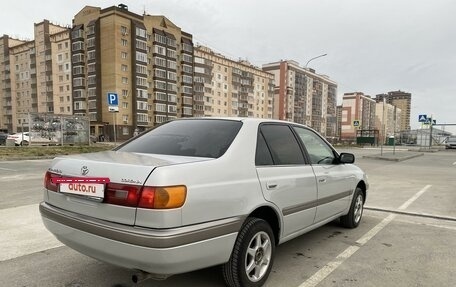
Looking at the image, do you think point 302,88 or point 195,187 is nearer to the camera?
point 195,187

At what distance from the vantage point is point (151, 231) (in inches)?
96.3

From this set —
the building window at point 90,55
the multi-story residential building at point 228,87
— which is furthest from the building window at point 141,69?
the multi-story residential building at point 228,87

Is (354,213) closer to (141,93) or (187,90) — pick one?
(141,93)

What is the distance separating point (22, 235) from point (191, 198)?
11.0ft

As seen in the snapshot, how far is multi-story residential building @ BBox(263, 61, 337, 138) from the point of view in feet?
342

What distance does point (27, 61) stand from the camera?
8031cm

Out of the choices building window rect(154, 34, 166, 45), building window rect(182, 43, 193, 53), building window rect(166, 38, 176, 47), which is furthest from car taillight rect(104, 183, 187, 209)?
building window rect(182, 43, 193, 53)

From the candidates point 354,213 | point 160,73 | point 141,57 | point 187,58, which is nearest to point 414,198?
point 354,213

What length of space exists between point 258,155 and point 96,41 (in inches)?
2667

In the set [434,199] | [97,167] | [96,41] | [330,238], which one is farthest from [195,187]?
[96,41]

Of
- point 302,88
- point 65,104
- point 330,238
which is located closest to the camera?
point 330,238

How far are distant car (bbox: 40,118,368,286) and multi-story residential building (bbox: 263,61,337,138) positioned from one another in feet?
300

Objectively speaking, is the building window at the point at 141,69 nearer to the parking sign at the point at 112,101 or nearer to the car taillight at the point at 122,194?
the parking sign at the point at 112,101

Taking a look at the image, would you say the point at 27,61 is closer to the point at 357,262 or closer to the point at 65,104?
the point at 65,104
